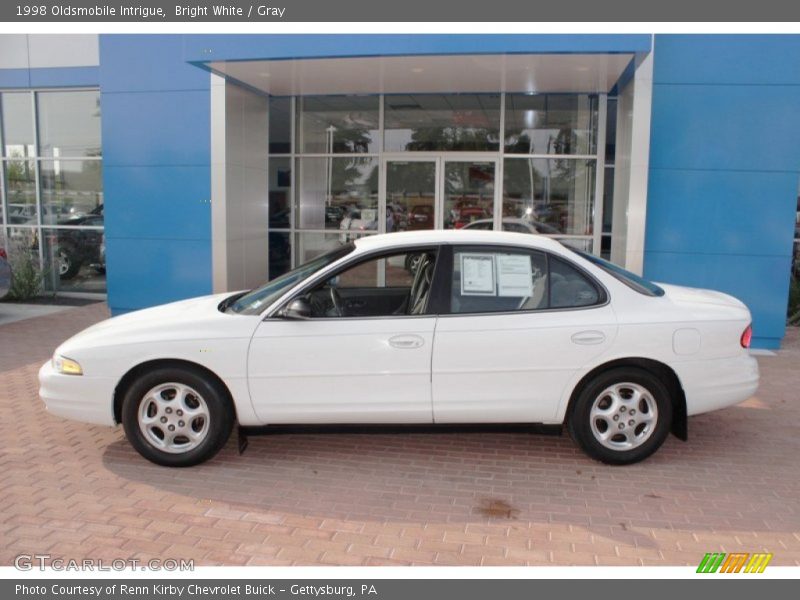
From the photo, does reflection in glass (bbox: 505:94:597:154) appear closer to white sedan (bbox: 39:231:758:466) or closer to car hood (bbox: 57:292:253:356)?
white sedan (bbox: 39:231:758:466)

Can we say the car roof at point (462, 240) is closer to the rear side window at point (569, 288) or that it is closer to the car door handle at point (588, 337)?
the rear side window at point (569, 288)

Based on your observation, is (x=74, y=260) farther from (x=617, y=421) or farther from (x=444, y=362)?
(x=617, y=421)

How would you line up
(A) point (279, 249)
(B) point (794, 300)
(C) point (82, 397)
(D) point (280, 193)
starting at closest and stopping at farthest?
1. (C) point (82, 397)
2. (B) point (794, 300)
3. (D) point (280, 193)
4. (A) point (279, 249)

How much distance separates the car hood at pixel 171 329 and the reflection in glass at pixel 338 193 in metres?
7.04

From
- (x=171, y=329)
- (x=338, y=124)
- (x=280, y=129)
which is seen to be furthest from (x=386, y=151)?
(x=171, y=329)

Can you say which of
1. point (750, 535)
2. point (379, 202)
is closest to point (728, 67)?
point (379, 202)

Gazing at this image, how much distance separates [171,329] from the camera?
5016 millimetres

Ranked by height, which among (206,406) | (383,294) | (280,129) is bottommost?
(206,406)

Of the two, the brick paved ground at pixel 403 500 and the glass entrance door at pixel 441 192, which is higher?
the glass entrance door at pixel 441 192

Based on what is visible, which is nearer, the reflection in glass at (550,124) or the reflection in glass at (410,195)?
the reflection in glass at (550,124)

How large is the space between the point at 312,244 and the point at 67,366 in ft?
24.9

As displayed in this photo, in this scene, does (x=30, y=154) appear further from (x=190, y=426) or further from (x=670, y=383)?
(x=670, y=383)

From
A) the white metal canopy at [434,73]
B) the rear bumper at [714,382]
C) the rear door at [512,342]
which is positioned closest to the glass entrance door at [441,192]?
the white metal canopy at [434,73]

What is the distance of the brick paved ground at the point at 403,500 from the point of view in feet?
13.1
